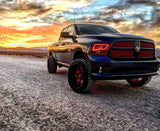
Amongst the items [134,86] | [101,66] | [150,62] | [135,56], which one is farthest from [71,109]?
[134,86]

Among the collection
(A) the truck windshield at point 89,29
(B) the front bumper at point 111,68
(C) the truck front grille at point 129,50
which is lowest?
(B) the front bumper at point 111,68

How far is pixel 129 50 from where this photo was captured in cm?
363

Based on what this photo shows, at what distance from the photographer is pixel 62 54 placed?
17.7 ft

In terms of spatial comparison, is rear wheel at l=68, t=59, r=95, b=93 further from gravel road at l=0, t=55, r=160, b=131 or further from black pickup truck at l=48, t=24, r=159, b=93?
gravel road at l=0, t=55, r=160, b=131

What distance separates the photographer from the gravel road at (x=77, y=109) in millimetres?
2408

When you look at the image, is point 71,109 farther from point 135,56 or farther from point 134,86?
point 134,86

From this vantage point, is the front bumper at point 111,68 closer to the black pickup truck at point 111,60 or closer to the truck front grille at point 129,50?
the black pickup truck at point 111,60

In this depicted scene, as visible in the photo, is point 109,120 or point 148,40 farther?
point 148,40

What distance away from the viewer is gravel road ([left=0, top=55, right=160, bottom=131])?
94.8 inches

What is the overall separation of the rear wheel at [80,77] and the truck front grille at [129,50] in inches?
25.0

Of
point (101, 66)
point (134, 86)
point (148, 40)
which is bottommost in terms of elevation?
point (134, 86)

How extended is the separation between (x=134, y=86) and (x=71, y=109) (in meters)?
2.59

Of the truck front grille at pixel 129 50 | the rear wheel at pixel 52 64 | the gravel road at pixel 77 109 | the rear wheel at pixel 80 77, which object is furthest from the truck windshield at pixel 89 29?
the rear wheel at pixel 52 64

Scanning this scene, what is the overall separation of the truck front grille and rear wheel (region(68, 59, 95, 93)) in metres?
0.63
